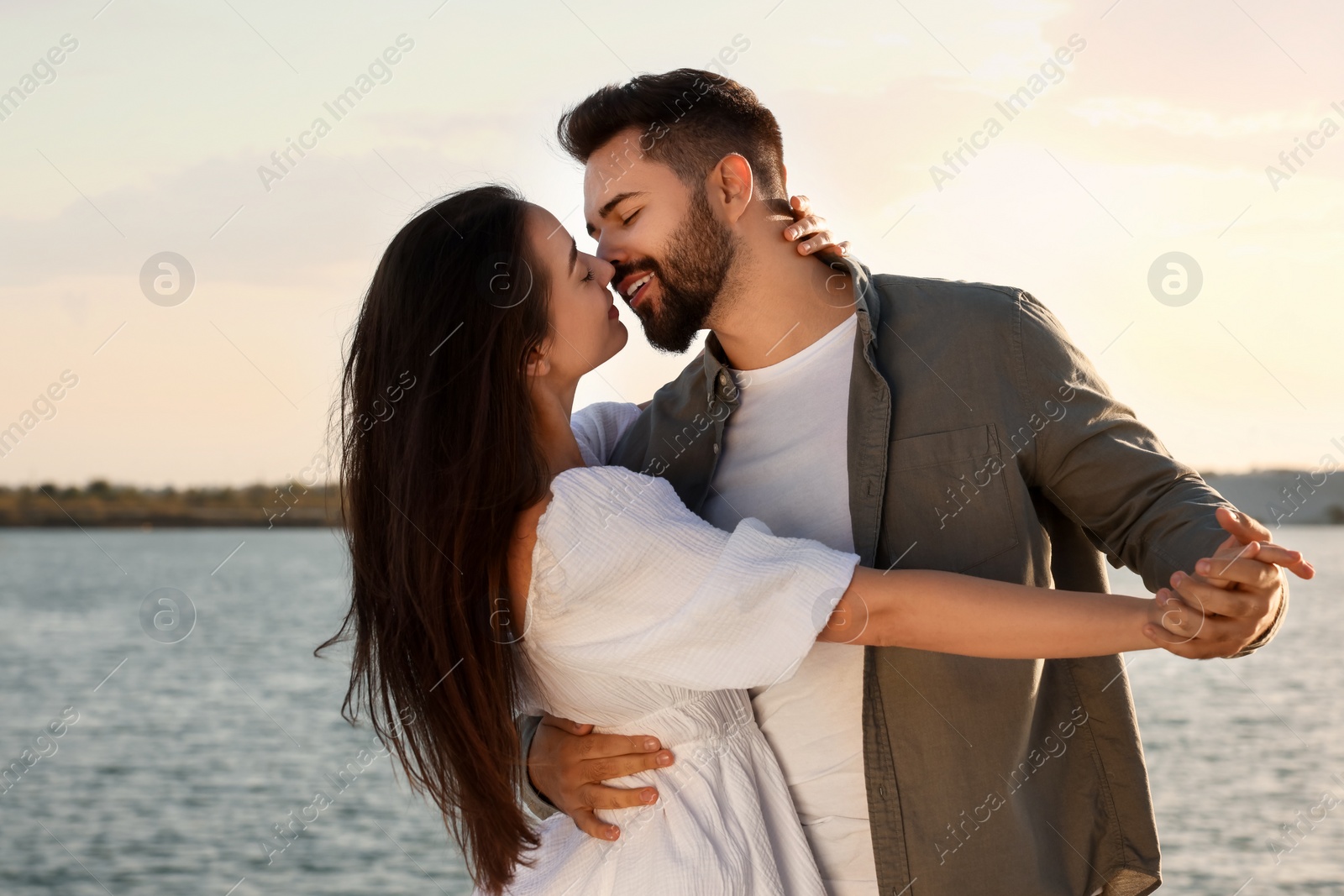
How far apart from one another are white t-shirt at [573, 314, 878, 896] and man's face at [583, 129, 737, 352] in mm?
211

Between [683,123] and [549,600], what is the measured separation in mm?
1365

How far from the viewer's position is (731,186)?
2.69 metres

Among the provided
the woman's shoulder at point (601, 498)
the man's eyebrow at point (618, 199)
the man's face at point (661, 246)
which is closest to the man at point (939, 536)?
the man's face at point (661, 246)

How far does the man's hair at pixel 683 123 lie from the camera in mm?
2691

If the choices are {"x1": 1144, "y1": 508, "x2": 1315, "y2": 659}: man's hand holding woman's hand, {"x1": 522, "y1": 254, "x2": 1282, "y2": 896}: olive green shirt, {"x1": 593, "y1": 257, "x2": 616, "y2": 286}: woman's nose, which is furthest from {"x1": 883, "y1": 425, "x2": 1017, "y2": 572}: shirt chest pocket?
{"x1": 593, "y1": 257, "x2": 616, "y2": 286}: woman's nose

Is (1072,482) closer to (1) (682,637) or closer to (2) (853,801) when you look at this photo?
(2) (853,801)

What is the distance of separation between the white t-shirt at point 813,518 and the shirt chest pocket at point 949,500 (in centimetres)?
10

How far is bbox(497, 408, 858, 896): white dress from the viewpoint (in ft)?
5.66

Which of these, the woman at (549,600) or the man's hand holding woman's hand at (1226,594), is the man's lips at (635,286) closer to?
the woman at (549,600)

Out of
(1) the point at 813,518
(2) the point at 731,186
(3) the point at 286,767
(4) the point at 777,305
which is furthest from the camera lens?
(3) the point at 286,767

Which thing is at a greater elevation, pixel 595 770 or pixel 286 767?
pixel 595 770

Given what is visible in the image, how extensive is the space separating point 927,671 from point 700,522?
1.90ft

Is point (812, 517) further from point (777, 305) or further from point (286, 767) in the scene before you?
point (286, 767)

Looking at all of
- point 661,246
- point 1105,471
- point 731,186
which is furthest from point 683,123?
point 1105,471
